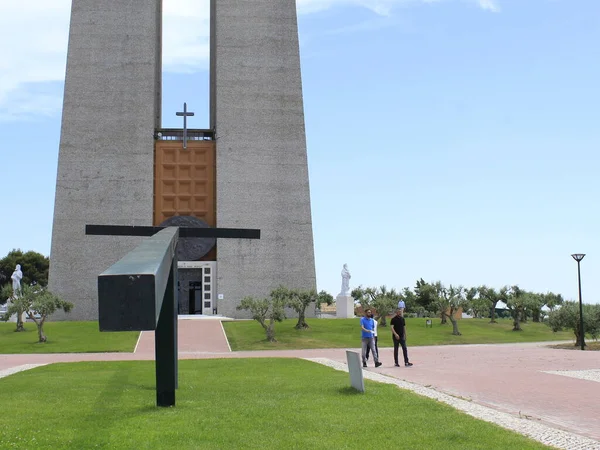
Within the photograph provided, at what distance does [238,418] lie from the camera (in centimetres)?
866

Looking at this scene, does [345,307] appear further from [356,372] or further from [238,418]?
[238,418]

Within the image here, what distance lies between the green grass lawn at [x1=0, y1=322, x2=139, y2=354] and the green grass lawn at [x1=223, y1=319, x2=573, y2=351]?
4.48 m

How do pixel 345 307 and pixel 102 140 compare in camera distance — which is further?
pixel 102 140

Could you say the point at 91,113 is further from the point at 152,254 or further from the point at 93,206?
the point at 152,254

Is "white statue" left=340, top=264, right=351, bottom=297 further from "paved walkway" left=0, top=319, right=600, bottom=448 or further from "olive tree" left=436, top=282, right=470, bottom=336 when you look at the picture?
"paved walkway" left=0, top=319, right=600, bottom=448

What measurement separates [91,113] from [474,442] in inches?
1602

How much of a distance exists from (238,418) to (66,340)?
22.3 meters

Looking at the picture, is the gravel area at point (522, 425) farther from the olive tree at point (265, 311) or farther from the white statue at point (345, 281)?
the white statue at point (345, 281)

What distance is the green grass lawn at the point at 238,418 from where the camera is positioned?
7.27 m

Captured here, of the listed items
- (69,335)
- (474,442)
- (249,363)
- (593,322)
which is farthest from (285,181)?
(474,442)

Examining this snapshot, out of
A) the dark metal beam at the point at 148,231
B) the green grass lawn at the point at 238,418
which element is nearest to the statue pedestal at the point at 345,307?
the green grass lawn at the point at 238,418

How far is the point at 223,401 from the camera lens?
10.3 meters

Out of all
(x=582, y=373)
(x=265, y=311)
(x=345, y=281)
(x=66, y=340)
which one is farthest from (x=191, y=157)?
(x=582, y=373)

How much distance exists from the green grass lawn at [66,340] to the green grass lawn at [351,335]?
4477 mm
